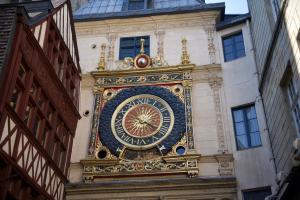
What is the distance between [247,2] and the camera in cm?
1255

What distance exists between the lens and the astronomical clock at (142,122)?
1147 cm

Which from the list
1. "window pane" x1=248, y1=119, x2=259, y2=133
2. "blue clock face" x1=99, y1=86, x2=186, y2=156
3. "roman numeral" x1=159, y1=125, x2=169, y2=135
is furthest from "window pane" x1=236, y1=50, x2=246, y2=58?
"roman numeral" x1=159, y1=125, x2=169, y2=135

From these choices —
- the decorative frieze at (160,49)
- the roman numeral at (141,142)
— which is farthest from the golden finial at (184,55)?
the roman numeral at (141,142)

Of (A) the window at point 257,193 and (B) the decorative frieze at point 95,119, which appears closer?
(A) the window at point 257,193

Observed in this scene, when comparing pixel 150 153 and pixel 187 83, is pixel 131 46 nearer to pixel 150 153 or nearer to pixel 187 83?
pixel 187 83

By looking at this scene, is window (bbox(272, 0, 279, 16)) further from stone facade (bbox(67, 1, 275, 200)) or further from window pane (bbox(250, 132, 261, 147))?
window pane (bbox(250, 132, 261, 147))

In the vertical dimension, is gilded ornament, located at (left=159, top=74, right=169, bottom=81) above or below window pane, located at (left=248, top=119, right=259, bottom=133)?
above

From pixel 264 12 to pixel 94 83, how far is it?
19.2ft

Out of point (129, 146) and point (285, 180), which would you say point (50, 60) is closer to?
point (129, 146)

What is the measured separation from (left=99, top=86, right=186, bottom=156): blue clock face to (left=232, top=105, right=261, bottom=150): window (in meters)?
1.53

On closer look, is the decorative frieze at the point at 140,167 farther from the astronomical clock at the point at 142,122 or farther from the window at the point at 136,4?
the window at the point at 136,4

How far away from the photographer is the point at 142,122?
12.2m

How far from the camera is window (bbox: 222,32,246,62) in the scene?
516 inches

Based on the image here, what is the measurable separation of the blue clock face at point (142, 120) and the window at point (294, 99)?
153 inches
